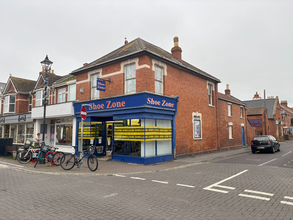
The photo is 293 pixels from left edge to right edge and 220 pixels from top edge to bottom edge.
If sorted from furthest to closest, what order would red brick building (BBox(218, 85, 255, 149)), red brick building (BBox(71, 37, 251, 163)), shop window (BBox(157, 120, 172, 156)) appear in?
red brick building (BBox(218, 85, 255, 149))
shop window (BBox(157, 120, 172, 156))
red brick building (BBox(71, 37, 251, 163))

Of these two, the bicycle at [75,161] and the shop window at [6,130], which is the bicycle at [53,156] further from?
the shop window at [6,130]

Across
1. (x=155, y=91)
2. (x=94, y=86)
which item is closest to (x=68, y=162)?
(x=155, y=91)

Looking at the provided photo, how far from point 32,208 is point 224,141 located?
64.6 feet

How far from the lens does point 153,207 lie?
16.6ft

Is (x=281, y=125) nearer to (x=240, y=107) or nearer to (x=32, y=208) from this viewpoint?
(x=240, y=107)

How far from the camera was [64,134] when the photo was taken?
18.3 m

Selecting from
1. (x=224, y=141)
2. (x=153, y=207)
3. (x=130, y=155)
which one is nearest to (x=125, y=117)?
(x=130, y=155)

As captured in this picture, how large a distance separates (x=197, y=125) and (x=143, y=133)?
269 inches

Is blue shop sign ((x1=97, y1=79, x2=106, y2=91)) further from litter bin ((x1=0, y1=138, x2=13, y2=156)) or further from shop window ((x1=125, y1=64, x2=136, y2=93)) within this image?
litter bin ((x1=0, y1=138, x2=13, y2=156))

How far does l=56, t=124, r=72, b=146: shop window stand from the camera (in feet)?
58.0

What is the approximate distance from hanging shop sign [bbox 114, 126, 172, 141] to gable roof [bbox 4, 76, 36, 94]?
1927cm

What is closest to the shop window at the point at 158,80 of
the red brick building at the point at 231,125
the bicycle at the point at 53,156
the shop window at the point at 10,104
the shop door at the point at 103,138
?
the shop door at the point at 103,138

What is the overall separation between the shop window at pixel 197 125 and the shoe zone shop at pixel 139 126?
3176mm

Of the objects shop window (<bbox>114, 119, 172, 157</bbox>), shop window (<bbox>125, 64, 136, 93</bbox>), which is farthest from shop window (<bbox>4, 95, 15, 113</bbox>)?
shop window (<bbox>125, 64, 136, 93</bbox>)
